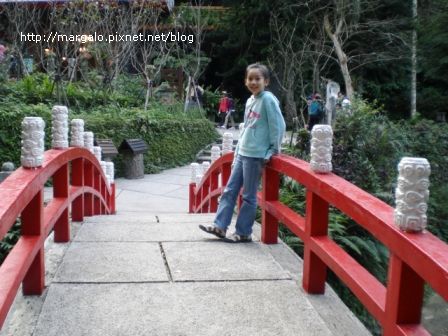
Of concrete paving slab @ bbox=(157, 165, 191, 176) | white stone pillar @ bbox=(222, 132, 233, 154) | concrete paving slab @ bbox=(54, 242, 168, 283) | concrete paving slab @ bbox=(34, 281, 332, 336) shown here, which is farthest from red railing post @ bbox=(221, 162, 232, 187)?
concrete paving slab @ bbox=(157, 165, 191, 176)

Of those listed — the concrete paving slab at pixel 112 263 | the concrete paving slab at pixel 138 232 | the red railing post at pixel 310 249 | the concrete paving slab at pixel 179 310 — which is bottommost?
the concrete paving slab at pixel 138 232

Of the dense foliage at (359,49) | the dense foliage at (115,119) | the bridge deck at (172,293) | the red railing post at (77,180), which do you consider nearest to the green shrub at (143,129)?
the dense foliage at (115,119)

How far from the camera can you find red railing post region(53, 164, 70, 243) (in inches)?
161

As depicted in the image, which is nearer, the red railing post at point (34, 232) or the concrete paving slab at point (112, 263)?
the red railing post at point (34, 232)

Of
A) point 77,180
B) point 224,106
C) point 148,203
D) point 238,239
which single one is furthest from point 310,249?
point 224,106

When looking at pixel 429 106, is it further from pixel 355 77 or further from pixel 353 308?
pixel 353 308

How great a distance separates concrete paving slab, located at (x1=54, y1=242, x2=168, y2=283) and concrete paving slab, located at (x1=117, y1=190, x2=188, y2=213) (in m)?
5.73

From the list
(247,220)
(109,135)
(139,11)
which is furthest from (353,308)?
(139,11)

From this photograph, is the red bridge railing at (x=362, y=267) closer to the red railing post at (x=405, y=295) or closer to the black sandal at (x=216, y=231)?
the red railing post at (x=405, y=295)

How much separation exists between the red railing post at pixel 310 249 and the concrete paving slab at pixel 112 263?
90cm

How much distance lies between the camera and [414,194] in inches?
83.6

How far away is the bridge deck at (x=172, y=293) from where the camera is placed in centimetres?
278

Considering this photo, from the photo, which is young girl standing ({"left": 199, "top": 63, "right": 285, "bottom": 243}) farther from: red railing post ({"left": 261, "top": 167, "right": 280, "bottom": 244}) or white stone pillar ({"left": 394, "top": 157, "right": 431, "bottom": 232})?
white stone pillar ({"left": 394, "top": 157, "right": 431, "bottom": 232})

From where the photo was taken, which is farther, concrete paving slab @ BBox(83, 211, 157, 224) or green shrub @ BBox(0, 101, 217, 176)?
green shrub @ BBox(0, 101, 217, 176)
